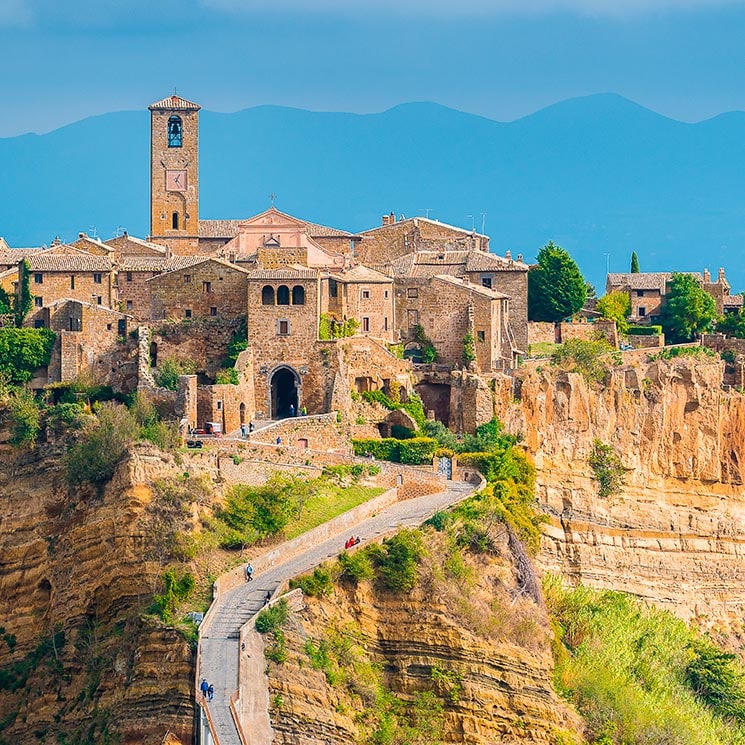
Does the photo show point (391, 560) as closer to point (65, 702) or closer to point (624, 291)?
point (65, 702)

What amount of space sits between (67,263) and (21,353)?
578cm

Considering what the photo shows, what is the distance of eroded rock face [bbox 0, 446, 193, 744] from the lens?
139 feet

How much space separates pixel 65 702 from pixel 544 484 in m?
23.6

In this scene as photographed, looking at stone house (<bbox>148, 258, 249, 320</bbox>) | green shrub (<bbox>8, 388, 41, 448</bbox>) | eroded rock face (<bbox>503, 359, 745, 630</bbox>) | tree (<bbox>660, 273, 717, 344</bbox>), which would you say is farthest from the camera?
tree (<bbox>660, 273, 717, 344</bbox>)

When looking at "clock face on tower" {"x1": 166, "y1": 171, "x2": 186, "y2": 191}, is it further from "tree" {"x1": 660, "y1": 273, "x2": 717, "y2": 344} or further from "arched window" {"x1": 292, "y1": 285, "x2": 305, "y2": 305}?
"tree" {"x1": 660, "y1": 273, "x2": 717, "y2": 344}

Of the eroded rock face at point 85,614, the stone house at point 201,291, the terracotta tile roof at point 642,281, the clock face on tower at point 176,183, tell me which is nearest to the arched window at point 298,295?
the stone house at point 201,291

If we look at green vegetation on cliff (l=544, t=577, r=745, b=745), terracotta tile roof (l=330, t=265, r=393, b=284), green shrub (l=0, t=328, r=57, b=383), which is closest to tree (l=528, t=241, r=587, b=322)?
terracotta tile roof (l=330, t=265, r=393, b=284)

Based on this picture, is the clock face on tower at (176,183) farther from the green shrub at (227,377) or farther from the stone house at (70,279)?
the green shrub at (227,377)

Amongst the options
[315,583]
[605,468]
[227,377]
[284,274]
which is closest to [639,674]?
[605,468]

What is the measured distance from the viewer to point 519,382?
212 feet

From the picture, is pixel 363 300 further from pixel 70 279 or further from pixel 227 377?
pixel 70 279

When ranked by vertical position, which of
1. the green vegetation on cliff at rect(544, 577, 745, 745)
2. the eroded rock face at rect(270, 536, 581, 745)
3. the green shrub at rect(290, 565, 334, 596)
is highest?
the green shrub at rect(290, 565, 334, 596)

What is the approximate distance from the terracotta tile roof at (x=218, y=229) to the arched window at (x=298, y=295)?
50.9 feet

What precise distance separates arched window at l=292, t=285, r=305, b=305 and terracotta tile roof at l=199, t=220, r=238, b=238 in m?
15.5
